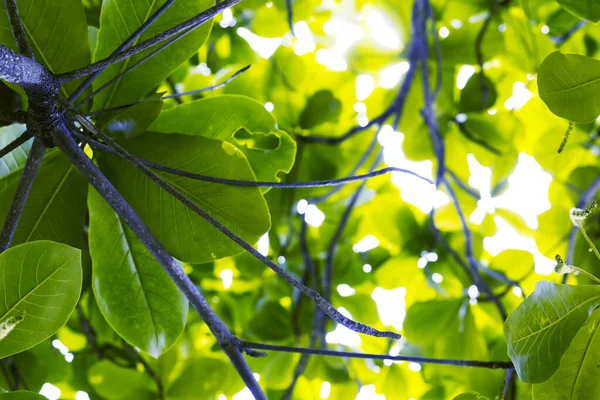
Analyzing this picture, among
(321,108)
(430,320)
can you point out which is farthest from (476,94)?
(430,320)

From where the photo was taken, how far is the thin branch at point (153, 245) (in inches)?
18.4

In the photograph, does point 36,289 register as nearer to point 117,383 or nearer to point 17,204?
point 17,204

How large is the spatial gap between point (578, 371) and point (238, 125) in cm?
48

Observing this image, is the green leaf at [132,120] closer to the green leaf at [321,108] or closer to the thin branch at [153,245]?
the thin branch at [153,245]

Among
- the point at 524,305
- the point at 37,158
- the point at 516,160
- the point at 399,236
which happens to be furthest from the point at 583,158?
the point at 37,158

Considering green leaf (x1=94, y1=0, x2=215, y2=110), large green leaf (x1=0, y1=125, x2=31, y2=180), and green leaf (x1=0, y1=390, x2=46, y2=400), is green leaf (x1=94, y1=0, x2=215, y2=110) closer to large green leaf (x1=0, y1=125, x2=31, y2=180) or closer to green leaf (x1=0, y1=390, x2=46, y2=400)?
large green leaf (x1=0, y1=125, x2=31, y2=180)

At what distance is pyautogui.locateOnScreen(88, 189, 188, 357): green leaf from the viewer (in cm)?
62

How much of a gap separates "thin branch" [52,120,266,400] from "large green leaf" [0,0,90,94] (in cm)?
12

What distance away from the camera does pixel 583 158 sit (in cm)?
130

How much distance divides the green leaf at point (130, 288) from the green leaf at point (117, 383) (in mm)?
314

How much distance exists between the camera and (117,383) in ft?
2.93

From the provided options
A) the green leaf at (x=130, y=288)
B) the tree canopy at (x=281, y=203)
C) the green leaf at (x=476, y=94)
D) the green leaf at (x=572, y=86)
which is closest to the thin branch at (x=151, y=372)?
the tree canopy at (x=281, y=203)

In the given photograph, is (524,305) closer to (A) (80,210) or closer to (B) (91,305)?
(A) (80,210)

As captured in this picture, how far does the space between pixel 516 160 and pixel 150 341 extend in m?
0.96
